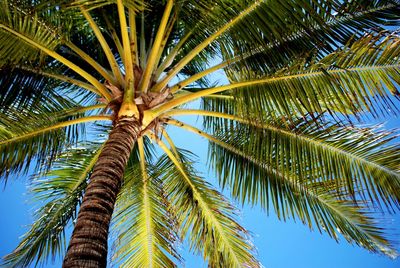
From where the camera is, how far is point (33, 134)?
Answer: 5848mm

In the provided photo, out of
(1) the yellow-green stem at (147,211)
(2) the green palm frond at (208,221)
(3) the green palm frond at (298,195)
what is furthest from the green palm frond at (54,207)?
(3) the green palm frond at (298,195)

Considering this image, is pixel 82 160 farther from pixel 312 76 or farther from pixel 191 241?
pixel 312 76

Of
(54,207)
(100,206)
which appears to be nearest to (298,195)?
(100,206)

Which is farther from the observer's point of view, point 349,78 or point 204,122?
point 204,122

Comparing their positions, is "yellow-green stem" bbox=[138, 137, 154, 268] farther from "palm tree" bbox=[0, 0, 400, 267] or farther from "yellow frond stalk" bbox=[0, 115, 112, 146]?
"yellow frond stalk" bbox=[0, 115, 112, 146]

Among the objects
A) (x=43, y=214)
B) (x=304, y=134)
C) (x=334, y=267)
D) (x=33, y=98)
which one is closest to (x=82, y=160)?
(x=43, y=214)

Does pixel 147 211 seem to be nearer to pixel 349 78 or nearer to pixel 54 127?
pixel 54 127

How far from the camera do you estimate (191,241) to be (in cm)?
676

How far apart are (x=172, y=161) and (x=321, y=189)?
242cm

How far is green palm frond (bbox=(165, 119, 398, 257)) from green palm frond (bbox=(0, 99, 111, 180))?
1.77m

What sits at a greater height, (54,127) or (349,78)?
(349,78)

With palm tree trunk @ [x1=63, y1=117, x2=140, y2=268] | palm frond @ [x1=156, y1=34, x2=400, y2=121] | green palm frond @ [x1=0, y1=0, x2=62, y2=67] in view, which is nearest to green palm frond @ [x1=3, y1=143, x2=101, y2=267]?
green palm frond @ [x1=0, y1=0, x2=62, y2=67]

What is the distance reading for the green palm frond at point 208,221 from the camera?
6.56 meters

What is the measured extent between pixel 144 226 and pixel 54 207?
4.91ft
